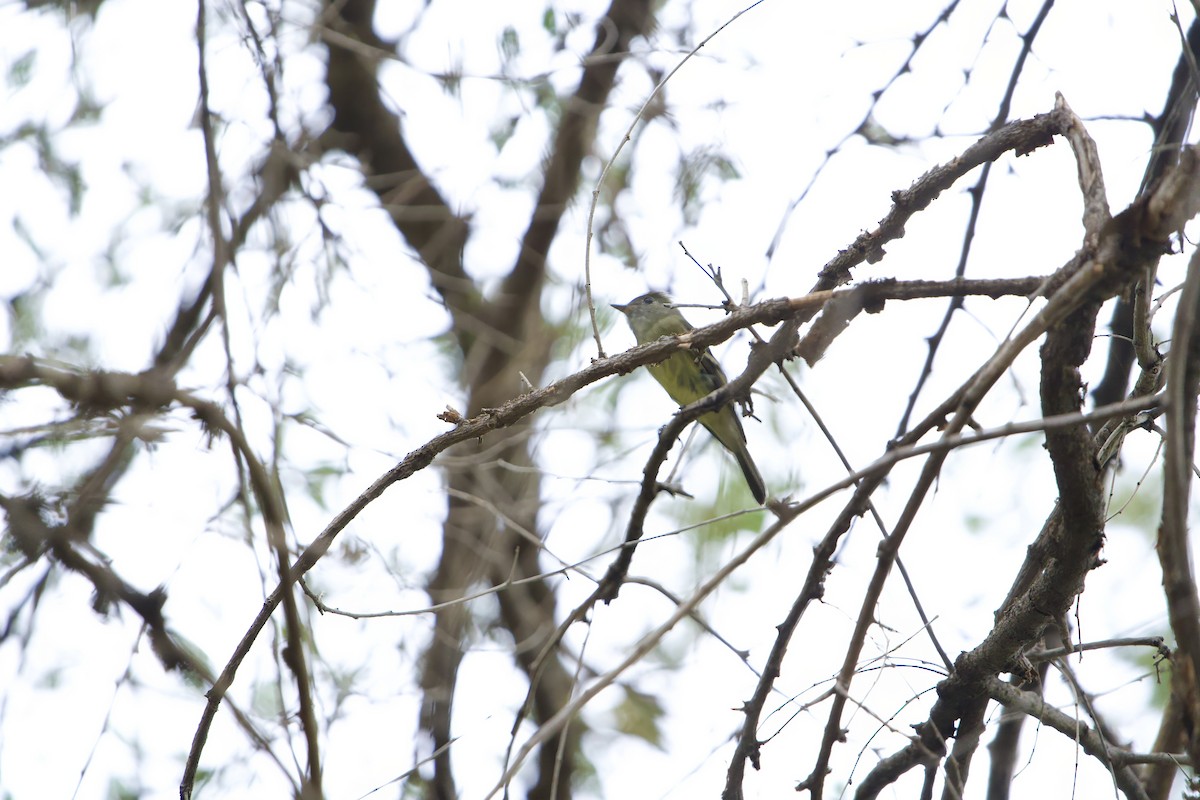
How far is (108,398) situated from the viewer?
1.25 metres

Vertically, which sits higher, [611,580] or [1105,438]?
[1105,438]

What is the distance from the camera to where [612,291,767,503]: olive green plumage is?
4.77 metres

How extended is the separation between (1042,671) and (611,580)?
146 cm

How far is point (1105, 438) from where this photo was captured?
82.4 inches

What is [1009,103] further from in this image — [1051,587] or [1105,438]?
[1051,587]

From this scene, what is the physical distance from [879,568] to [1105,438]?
0.96 meters

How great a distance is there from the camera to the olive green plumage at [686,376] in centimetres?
477

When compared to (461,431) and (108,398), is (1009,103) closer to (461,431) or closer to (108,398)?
(461,431)

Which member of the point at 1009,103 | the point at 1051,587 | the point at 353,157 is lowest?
the point at 1051,587

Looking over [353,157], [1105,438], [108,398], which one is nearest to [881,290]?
[1105,438]

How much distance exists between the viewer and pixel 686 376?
16.7ft

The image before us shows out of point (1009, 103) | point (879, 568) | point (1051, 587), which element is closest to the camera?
point (879, 568)

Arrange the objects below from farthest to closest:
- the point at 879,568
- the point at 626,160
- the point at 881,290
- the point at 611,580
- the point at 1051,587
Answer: the point at 626,160, the point at 611,580, the point at 1051,587, the point at 881,290, the point at 879,568

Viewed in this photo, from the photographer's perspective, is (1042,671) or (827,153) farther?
(827,153)
